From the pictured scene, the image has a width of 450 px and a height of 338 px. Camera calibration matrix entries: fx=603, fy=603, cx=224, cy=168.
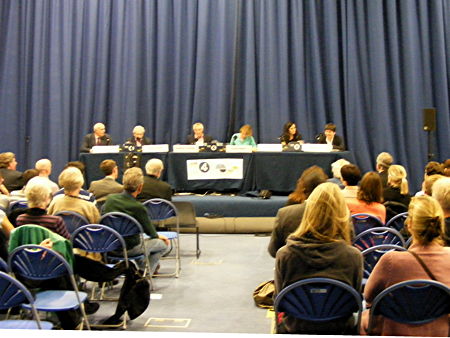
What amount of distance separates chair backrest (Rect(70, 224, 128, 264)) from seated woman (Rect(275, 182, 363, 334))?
1755 millimetres

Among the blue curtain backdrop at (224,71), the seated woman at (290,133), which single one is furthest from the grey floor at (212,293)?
the blue curtain backdrop at (224,71)

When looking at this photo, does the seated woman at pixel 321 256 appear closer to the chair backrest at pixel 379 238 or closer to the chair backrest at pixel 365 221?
the chair backrest at pixel 379 238

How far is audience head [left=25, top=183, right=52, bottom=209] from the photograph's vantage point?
3758mm

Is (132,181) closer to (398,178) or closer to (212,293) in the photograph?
(212,293)

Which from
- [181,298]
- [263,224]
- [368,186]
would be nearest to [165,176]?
[263,224]

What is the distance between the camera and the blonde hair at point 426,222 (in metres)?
2.71

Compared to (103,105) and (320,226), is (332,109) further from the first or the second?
(320,226)

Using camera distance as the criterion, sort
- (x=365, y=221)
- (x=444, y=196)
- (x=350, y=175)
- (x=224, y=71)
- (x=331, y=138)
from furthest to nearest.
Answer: (x=224, y=71)
(x=331, y=138)
(x=350, y=175)
(x=365, y=221)
(x=444, y=196)

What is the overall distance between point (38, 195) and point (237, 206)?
162 inches

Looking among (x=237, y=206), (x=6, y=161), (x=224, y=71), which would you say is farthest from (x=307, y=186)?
(x=224, y=71)

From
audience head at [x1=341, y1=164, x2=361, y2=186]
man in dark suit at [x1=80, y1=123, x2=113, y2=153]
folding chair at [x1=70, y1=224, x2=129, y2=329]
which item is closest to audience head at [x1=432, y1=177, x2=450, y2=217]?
audience head at [x1=341, y1=164, x2=361, y2=186]

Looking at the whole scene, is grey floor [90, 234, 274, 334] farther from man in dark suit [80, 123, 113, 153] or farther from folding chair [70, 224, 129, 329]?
man in dark suit [80, 123, 113, 153]

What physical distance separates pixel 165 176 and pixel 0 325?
17.9 ft

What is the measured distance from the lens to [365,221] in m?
4.48
